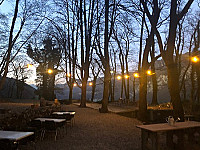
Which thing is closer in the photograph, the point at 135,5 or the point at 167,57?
the point at 167,57

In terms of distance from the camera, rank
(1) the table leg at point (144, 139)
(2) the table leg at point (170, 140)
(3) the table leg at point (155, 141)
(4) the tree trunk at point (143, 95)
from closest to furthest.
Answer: (3) the table leg at point (155, 141) < (1) the table leg at point (144, 139) < (2) the table leg at point (170, 140) < (4) the tree trunk at point (143, 95)

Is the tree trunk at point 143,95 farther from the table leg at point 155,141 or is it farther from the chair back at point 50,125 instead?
the table leg at point 155,141

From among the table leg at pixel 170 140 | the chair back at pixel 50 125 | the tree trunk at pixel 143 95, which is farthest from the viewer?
the tree trunk at pixel 143 95

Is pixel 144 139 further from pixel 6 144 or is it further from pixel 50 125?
pixel 6 144

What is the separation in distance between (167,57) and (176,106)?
6.45 ft

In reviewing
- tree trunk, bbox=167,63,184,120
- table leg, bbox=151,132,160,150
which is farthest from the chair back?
tree trunk, bbox=167,63,184,120

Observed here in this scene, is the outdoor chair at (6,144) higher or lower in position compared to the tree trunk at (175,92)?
lower

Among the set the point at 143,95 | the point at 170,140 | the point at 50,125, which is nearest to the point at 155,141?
the point at 170,140

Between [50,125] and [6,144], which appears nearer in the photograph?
[6,144]

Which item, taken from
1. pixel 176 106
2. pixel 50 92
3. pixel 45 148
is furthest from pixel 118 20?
pixel 50 92

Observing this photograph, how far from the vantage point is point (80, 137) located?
6.04m

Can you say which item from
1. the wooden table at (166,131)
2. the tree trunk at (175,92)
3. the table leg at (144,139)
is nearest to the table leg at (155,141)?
the wooden table at (166,131)

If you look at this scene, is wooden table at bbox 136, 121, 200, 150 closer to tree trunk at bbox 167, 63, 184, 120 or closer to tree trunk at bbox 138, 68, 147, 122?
tree trunk at bbox 167, 63, 184, 120

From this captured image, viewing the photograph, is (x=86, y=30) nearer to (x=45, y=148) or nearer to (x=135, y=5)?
(x=135, y=5)
